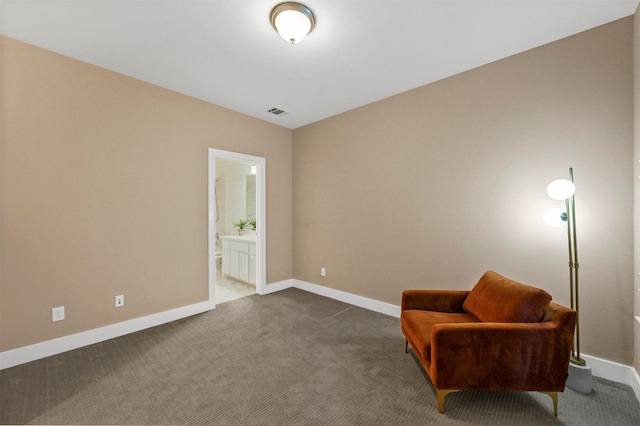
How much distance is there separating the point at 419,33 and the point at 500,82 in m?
1.03

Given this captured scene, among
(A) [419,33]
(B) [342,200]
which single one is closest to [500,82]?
(A) [419,33]

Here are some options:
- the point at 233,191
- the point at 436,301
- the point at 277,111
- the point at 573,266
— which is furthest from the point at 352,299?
the point at 233,191

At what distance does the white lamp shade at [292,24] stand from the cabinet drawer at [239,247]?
3.42 meters

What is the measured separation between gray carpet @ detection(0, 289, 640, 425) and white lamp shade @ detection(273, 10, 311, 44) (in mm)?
2677

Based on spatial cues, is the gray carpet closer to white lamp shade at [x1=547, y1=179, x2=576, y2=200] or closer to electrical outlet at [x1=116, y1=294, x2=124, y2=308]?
electrical outlet at [x1=116, y1=294, x2=124, y2=308]

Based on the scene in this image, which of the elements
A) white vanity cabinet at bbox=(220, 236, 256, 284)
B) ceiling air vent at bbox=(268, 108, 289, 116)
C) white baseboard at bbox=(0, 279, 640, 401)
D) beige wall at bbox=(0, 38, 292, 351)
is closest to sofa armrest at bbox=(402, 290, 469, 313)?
white baseboard at bbox=(0, 279, 640, 401)

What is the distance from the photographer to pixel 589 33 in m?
2.17

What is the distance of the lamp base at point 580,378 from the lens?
1.94 meters

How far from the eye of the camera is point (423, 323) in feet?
6.83

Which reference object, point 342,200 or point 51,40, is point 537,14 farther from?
point 51,40

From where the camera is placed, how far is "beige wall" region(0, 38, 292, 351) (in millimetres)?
2289

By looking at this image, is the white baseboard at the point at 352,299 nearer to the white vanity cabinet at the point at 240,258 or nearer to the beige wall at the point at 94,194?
the white vanity cabinet at the point at 240,258

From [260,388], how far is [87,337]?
1.94 m

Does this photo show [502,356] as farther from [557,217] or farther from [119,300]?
[119,300]
